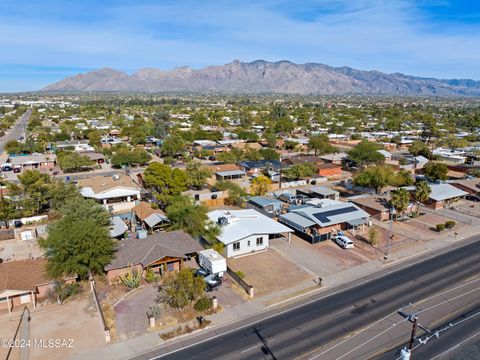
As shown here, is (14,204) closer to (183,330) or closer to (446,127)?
(183,330)

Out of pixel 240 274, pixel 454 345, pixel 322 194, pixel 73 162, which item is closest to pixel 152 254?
pixel 240 274

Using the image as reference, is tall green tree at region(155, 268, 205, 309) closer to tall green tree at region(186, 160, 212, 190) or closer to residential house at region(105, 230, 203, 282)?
residential house at region(105, 230, 203, 282)

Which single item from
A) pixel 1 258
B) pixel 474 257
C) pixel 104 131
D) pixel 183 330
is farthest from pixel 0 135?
pixel 474 257

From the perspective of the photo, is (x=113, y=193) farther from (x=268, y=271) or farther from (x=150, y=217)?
(x=268, y=271)

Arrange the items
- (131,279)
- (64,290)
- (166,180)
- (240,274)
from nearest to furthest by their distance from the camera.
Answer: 1. (64,290)
2. (131,279)
3. (240,274)
4. (166,180)

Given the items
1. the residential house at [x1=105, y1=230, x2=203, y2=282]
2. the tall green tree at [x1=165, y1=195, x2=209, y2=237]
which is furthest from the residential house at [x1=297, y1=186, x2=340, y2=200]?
the residential house at [x1=105, y1=230, x2=203, y2=282]

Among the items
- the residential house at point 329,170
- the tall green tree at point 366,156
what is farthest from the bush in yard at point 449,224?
the tall green tree at point 366,156
